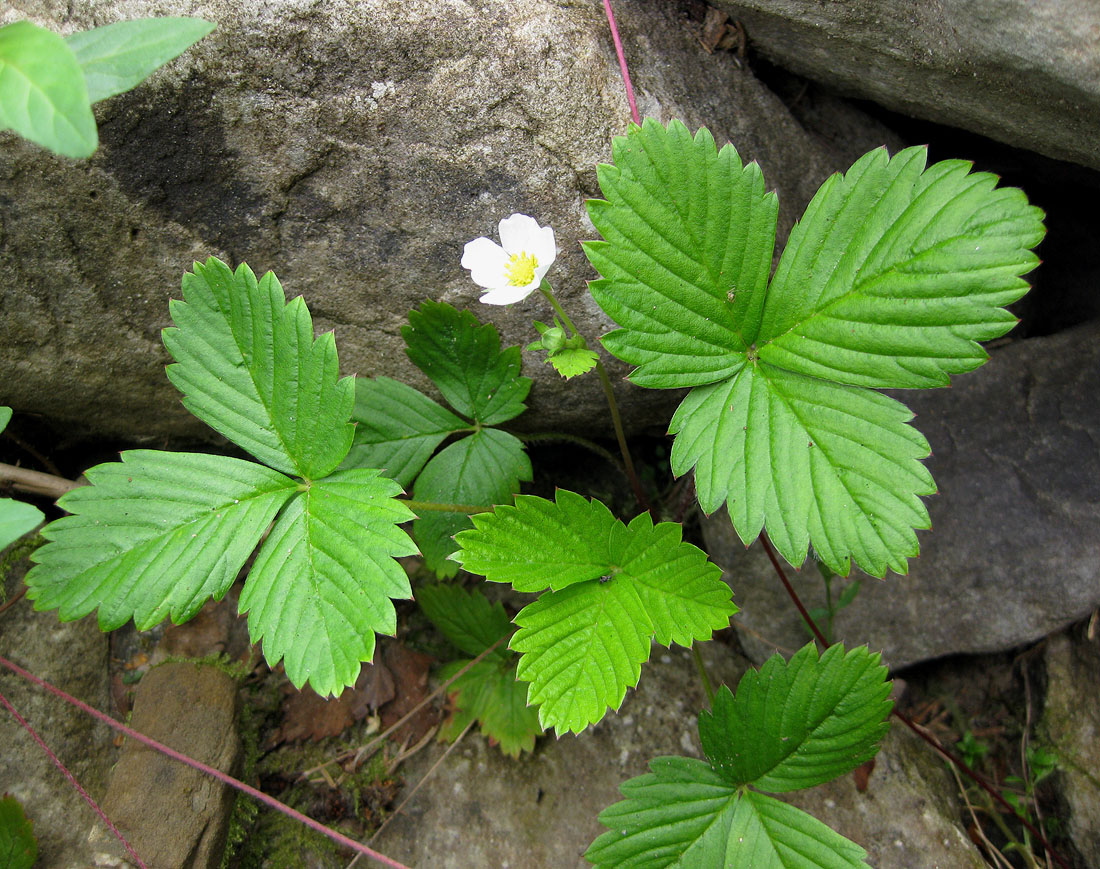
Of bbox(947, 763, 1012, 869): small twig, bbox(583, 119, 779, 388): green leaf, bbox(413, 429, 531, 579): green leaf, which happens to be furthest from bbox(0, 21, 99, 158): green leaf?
bbox(947, 763, 1012, 869): small twig

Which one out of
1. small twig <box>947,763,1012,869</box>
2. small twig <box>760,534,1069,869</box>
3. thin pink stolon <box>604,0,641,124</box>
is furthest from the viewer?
small twig <box>947,763,1012,869</box>

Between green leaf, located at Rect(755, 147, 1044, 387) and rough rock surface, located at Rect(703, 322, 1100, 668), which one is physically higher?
green leaf, located at Rect(755, 147, 1044, 387)

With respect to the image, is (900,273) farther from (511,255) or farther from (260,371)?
(260,371)

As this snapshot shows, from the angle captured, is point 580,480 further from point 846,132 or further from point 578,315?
point 846,132

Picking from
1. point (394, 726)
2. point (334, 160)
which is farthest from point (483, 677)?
point (334, 160)

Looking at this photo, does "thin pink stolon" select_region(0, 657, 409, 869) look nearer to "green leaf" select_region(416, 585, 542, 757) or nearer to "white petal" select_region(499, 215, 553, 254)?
"green leaf" select_region(416, 585, 542, 757)

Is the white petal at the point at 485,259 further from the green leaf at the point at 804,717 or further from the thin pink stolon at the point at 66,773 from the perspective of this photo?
the thin pink stolon at the point at 66,773

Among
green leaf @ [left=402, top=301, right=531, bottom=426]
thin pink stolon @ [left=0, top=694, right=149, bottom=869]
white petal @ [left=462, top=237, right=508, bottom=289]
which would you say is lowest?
thin pink stolon @ [left=0, top=694, right=149, bottom=869]

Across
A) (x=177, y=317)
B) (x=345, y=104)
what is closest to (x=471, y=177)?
(x=345, y=104)
